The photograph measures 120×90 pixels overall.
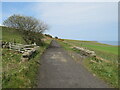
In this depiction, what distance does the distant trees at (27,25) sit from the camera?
2981 centimetres

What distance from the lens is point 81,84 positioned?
20.9 ft

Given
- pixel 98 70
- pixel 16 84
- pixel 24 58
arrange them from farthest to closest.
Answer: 1. pixel 24 58
2. pixel 98 70
3. pixel 16 84

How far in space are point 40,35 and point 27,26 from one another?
412cm

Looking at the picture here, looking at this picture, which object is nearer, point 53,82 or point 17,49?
point 53,82

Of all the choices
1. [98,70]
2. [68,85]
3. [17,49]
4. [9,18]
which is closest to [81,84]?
[68,85]

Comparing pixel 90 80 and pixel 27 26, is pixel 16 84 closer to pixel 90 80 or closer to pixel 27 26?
pixel 90 80

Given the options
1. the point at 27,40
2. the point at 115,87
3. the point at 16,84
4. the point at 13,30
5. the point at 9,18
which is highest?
the point at 9,18

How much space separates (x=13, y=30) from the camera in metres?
30.6

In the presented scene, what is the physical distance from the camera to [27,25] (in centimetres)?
3011

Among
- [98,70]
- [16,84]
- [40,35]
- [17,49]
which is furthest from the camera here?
[40,35]

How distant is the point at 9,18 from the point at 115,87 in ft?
98.2

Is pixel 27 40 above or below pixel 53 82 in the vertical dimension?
above

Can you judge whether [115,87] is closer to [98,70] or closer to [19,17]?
[98,70]

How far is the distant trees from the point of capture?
29812mm
